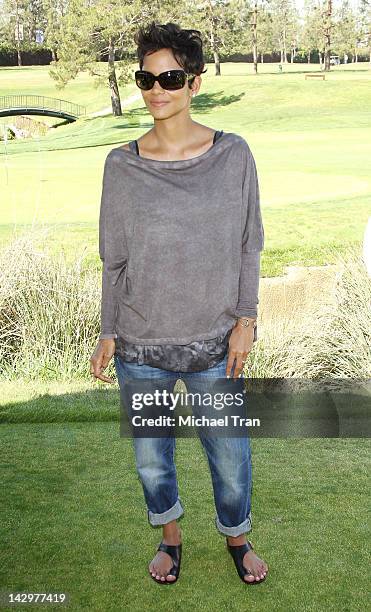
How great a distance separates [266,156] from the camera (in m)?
9.95

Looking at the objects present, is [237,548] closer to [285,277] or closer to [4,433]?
[4,433]

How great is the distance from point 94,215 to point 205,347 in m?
5.80

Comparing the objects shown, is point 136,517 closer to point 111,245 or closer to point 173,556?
point 173,556

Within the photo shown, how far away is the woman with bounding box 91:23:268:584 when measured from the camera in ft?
5.75

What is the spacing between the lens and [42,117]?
27.8 ft

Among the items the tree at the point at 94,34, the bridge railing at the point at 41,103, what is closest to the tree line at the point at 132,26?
the tree at the point at 94,34

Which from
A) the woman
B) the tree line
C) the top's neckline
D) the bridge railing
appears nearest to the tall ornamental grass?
the woman

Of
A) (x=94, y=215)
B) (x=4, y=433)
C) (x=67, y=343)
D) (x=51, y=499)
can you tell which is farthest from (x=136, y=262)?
(x=94, y=215)

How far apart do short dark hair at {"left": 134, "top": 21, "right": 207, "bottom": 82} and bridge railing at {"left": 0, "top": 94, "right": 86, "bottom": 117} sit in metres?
6.10

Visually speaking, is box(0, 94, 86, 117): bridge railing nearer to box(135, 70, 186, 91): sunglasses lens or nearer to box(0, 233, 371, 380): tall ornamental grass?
box(0, 233, 371, 380): tall ornamental grass

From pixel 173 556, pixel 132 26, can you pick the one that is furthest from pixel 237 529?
pixel 132 26

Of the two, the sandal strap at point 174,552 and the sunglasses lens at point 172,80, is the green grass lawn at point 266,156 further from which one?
the sunglasses lens at point 172,80

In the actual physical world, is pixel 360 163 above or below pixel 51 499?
below

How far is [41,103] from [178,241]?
6843mm
